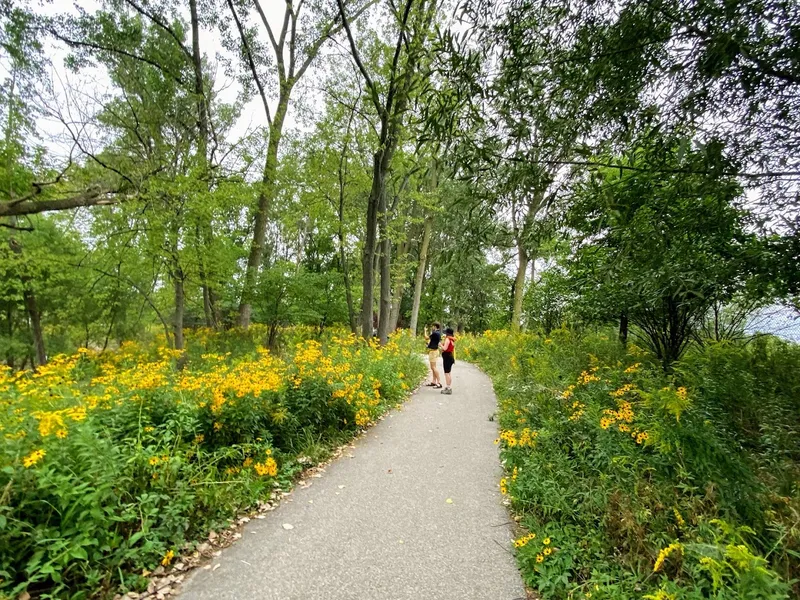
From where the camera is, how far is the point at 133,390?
4.08 m

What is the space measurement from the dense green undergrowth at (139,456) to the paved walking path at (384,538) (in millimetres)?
436

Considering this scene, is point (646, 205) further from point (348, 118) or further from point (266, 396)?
point (348, 118)

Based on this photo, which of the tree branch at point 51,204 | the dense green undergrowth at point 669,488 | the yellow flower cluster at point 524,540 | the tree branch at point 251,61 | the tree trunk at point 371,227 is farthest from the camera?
the tree branch at point 251,61

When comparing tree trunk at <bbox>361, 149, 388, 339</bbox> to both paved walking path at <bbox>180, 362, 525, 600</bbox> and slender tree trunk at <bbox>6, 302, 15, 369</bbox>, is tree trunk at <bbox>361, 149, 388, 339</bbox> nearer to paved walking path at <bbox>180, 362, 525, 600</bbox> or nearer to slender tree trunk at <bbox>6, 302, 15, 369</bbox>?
paved walking path at <bbox>180, 362, 525, 600</bbox>

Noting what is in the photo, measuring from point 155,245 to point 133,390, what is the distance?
5770 mm

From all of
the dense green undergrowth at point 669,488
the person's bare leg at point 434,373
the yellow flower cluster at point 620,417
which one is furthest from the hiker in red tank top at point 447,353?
the yellow flower cluster at point 620,417

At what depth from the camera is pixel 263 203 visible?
1300 centimetres

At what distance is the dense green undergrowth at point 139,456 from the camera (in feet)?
8.07

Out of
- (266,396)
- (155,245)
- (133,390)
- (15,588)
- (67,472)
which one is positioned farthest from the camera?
(155,245)

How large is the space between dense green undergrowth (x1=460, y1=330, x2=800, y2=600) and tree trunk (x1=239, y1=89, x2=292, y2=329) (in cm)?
1023

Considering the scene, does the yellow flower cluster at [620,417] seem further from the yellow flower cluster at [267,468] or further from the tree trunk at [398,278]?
the tree trunk at [398,278]

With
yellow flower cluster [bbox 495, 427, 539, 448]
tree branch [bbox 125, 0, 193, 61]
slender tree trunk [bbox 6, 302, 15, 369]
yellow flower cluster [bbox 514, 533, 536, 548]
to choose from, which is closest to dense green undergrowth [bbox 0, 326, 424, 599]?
yellow flower cluster [bbox 495, 427, 539, 448]

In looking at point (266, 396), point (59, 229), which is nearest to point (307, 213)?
point (59, 229)

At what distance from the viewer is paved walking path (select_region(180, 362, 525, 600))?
2.67 meters
